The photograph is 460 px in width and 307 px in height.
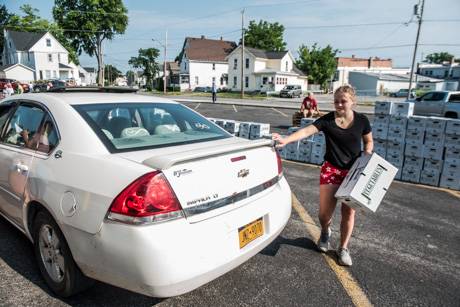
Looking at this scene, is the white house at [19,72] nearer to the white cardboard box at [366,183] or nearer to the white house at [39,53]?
the white house at [39,53]

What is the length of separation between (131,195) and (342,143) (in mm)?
2137

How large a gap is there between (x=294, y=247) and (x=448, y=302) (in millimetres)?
1469

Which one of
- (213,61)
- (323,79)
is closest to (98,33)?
(213,61)

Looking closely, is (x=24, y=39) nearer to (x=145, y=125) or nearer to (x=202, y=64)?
(x=202, y=64)

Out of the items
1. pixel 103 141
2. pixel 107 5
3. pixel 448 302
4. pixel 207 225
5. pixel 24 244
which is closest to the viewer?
pixel 207 225

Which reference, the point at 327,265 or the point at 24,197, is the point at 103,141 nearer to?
the point at 24,197

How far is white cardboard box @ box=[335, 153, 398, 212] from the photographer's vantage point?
315 centimetres

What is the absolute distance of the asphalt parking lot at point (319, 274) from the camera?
9.38 ft

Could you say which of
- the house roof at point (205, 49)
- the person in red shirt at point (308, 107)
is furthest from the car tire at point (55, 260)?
the house roof at point (205, 49)

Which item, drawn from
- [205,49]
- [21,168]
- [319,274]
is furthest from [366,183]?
[205,49]

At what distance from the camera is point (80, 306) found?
8.91 feet

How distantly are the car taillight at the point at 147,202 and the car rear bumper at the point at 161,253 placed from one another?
0.18 feet

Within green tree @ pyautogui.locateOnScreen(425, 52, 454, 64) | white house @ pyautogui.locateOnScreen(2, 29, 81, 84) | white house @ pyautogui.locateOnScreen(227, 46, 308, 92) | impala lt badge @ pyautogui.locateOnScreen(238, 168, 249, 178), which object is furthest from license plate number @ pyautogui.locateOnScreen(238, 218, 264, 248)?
green tree @ pyautogui.locateOnScreen(425, 52, 454, 64)

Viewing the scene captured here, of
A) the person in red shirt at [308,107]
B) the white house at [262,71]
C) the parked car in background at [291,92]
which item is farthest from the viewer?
the white house at [262,71]
